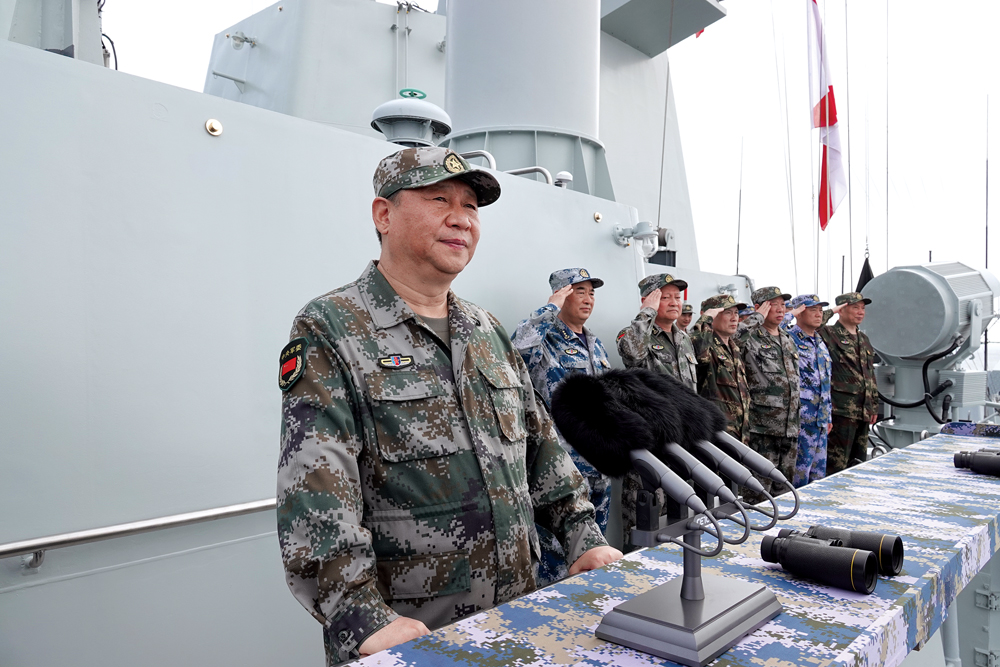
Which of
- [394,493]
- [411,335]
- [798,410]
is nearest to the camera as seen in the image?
[394,493]

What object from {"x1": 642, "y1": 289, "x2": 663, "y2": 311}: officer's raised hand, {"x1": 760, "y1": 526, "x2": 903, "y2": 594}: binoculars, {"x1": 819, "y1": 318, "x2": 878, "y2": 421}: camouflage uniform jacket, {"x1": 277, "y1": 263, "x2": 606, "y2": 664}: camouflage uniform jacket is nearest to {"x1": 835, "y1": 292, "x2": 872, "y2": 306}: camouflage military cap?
{"x1": 819, "y1": 318, "x2": 878, "y2": 421}: camouflage uniform jacket

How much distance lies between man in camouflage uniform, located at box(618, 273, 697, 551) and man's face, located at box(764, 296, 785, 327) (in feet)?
4.57

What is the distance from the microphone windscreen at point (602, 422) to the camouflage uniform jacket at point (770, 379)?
437 cm

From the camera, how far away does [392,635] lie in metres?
1.02

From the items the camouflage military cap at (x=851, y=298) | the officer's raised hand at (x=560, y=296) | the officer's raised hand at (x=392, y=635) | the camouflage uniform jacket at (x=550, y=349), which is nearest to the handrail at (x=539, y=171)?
the officer's raised hand at (x=560, y=296)

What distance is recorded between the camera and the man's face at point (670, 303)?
415 centimetres

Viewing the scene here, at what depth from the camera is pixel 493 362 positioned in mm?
1510

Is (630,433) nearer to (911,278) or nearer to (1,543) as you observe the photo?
(1,543)

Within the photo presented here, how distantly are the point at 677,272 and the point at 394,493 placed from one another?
5.09m

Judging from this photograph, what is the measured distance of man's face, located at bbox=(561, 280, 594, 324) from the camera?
3.40 metres

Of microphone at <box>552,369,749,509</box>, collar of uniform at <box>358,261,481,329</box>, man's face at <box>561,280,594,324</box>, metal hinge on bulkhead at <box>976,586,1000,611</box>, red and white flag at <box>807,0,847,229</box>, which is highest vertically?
red and white flag at <box>807,0,847,229</box>

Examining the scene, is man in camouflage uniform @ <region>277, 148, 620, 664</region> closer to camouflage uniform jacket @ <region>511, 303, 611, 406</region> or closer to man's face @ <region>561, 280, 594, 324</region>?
camouflage uniform jacket @ <region>511, 303, 611, 406</region>

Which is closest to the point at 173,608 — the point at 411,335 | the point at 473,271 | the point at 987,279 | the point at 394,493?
the point at 394,493

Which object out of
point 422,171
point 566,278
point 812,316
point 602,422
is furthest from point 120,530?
point 812,316
